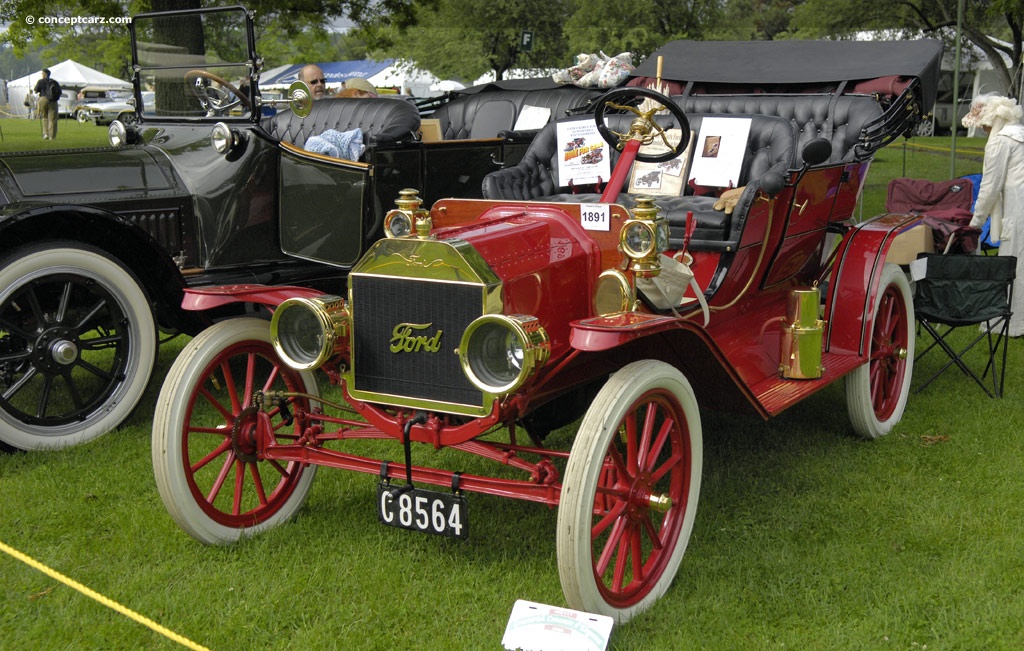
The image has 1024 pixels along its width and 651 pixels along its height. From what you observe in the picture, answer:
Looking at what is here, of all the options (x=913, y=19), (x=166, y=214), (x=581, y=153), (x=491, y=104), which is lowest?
(x=166, y=214)

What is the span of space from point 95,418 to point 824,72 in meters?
4.37

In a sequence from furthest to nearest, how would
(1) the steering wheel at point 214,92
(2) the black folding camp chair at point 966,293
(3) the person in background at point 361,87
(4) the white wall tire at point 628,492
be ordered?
(3) the person in background at point 361,87, (1) the steering wheel at point 214,92, (2) the black folding camp chair at point 966,293, (4) the white wall tire at point 628,492

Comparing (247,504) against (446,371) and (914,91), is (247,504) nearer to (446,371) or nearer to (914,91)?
(446,371)

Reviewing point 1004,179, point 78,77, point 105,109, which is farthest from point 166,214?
point 78,77

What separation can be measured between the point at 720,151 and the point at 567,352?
1758mm

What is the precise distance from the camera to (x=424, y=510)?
2.89 meters

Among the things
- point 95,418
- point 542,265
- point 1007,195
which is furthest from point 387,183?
point 1007,195

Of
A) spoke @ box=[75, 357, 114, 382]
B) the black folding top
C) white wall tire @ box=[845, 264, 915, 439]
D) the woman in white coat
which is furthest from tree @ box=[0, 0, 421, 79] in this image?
white wall tire @ box=[845, 264, 915, 439]

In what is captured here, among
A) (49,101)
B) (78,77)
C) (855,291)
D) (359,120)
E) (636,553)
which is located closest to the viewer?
(636,553)

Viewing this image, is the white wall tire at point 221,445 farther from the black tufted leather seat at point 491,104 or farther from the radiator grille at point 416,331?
the black tufted leather seat at point 491,104

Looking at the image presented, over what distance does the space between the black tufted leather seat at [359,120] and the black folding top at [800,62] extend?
1.74 meters

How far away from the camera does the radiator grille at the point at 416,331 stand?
288cm

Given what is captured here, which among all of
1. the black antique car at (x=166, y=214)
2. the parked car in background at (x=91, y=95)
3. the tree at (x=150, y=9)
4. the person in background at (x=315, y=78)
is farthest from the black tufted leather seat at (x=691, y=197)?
the parked car in background at (x=91, y=95)

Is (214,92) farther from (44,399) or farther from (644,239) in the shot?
(644,239)
